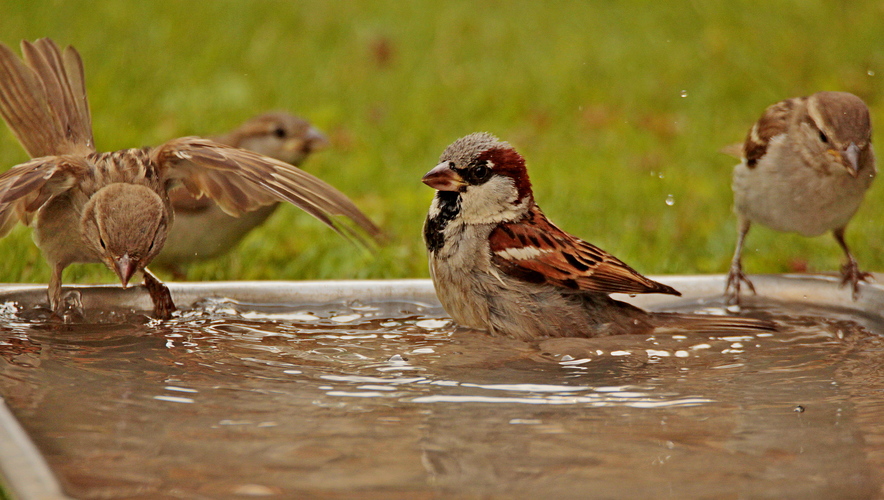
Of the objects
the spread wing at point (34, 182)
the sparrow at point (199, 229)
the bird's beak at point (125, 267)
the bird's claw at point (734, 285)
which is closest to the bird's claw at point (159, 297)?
the bird's beak at point (125, 267)

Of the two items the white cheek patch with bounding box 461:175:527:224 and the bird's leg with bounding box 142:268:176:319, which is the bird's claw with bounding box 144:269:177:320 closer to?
the bird's leg with bounding box 142:268:176:319

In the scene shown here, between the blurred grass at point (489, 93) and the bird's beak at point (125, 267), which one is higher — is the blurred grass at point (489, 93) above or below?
above

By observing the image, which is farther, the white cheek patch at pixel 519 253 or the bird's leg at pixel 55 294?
the bird's leg at pixel 55 294

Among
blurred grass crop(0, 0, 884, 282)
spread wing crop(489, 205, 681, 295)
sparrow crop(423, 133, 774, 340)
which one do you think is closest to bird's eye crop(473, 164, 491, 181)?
sparrow crop(423, 133, 774, 340)

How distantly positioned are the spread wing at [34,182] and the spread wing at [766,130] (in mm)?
2775

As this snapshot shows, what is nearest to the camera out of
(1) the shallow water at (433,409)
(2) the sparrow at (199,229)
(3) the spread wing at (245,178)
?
(1) the shallow water at (433,409)

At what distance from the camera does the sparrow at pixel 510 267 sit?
11.7 feet

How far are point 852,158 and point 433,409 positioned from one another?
7.61 ft

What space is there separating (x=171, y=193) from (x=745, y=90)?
5817mm

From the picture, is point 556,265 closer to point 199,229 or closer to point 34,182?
point 34,182

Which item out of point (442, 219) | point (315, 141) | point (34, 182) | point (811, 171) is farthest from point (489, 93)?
point (34, 182)

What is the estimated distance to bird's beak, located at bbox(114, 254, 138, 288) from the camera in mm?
3477

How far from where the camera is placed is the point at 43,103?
166 inches

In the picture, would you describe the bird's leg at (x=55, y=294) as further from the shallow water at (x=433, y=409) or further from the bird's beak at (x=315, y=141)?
the bird's beak at (x=315, y=141)
